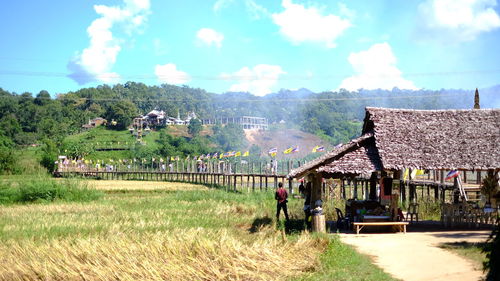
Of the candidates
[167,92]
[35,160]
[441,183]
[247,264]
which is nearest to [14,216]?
[247,264]

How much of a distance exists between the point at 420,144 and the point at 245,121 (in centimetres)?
10172

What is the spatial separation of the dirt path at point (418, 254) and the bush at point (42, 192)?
58.2ft

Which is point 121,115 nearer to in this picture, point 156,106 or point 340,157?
point 156,106

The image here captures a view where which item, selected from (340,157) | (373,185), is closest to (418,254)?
(340,157)

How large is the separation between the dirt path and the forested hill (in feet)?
177

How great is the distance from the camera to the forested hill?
90919mm

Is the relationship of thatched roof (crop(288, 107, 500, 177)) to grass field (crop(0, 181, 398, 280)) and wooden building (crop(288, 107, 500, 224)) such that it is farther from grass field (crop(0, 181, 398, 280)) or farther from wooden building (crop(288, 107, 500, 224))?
grass field (crop(0, 181, 398, 280))

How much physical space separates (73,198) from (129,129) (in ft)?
219

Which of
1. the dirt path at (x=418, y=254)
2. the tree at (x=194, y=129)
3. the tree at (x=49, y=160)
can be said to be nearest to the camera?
the dirt path at (x=418, y=254)

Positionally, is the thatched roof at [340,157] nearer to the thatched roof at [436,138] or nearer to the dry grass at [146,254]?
the thatched roof at [436,138]

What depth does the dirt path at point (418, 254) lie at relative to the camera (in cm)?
1109

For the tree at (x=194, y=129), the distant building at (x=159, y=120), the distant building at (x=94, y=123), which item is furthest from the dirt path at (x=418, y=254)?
the distant building at (x=94, y=123)

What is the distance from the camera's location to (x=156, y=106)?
136125 mm

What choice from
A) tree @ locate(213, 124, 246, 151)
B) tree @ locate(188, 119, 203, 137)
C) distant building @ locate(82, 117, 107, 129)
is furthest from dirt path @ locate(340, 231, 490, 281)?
distant building @ locate(82, 117, 107, 129)
